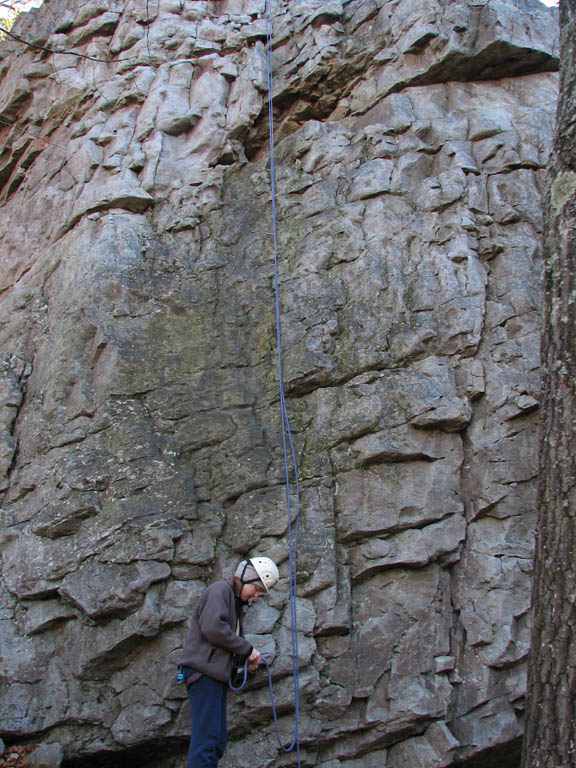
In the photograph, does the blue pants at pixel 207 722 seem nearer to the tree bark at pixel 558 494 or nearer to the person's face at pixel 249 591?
the person's face at pixel 249 591

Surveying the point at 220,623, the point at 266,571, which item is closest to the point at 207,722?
the point at 220,623

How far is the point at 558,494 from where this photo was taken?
130 inches

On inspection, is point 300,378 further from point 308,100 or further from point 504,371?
point 308,100

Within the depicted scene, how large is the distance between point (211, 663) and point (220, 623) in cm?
31

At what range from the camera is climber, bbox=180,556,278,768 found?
16.3ft

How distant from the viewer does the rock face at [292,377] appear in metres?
5.62

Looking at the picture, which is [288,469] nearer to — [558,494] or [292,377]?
[292,377]

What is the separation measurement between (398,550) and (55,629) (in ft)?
9.83

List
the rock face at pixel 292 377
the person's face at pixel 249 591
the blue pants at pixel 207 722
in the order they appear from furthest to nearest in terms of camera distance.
Result: the rock face at pixel 292 377 → the person's face at pixel 249 591 → the blue pants at pixel 207 722

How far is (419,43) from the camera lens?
27.3 ft

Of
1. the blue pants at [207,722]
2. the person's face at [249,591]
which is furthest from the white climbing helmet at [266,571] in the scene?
the blue pants at [207,722]

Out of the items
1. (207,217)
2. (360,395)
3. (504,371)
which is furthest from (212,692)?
(207,217)

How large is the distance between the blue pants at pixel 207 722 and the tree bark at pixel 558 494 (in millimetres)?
2520

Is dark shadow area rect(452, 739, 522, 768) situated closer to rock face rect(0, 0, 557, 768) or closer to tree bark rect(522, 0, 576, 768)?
rock face rect(0, 0, 557, 768)
